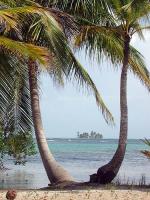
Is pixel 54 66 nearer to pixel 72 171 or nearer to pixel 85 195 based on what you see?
pixel 85 195

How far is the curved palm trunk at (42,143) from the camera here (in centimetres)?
1703

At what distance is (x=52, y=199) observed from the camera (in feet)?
46.3

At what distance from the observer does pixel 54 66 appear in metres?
15.7

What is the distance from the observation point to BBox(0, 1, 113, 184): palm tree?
632 inches

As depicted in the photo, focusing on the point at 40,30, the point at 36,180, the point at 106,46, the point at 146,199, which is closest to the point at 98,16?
the point at 106,46

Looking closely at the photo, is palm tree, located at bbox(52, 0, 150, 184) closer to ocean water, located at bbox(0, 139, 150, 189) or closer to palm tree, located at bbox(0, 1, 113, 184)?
palm tree, located at bbox(0, 1, 113, 184)

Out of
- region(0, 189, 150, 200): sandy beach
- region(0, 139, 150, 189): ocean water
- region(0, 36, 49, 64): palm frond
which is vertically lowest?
region(0, 189, 150, 200): sandy beach

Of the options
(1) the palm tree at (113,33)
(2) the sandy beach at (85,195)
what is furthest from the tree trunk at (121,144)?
(2) the sandy beach at (85,195)

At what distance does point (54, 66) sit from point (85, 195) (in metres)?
3.49

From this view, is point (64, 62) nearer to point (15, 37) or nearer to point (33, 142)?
point (15, 37)

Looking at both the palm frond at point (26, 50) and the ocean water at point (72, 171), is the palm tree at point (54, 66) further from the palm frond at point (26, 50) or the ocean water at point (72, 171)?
the ocean water at point (72, 171)

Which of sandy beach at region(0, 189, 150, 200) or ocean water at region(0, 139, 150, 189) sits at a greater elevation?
ocean water at region(0, 139, 150, 189)

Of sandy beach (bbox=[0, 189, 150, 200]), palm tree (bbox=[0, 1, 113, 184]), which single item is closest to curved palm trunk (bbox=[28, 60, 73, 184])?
palm tree (bbox=[0, 1, 113, 184])

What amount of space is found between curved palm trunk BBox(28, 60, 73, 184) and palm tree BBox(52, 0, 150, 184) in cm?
94
